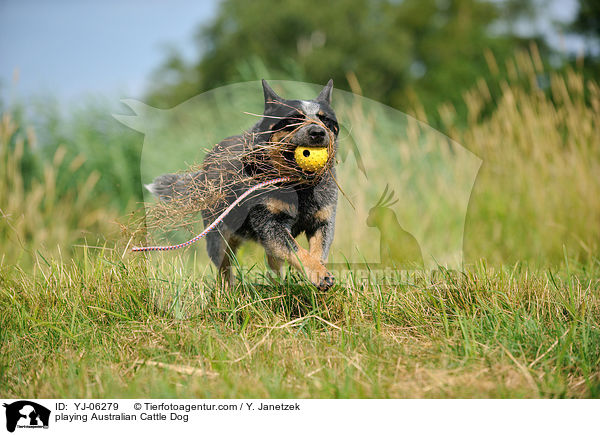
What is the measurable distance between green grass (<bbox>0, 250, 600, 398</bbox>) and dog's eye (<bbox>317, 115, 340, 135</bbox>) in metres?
0.94

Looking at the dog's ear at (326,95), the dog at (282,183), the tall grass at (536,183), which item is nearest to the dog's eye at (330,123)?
the dog at (282,183)

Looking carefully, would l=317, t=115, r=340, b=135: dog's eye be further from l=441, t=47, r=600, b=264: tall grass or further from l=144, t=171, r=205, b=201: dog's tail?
l=441, t=47, r=600, b=264: tall grass

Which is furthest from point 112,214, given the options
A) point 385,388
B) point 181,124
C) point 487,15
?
point 487,15

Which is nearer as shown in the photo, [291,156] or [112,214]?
[291,156]

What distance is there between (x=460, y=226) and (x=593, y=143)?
2.49m

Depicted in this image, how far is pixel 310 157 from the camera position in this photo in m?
2.53

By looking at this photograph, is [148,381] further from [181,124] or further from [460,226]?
[460,226]

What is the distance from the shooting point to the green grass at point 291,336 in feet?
7.54

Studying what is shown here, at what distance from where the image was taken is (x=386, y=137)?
434 centimetres
